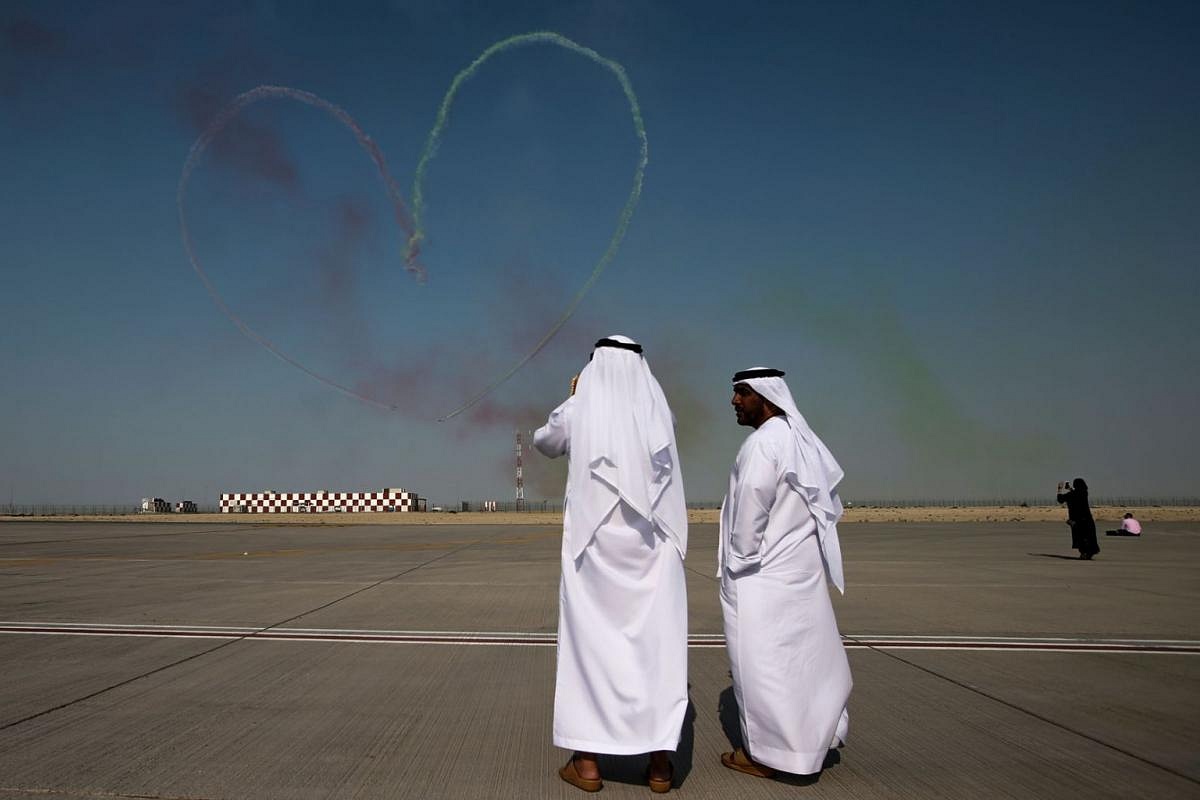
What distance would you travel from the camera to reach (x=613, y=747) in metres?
3.94

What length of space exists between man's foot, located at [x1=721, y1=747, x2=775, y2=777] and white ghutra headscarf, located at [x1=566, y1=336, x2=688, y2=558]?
1.13 metres

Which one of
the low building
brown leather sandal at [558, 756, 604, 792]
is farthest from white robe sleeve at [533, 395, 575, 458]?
the low building

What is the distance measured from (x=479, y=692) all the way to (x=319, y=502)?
204 feet

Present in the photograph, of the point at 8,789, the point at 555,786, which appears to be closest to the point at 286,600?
the point at 8,789

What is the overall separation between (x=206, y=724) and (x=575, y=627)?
2.51m

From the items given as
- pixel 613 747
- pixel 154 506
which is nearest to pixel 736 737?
pixel 613 747

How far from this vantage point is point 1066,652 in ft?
24.2

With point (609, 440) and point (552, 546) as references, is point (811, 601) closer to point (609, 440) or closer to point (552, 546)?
point (609, 440)

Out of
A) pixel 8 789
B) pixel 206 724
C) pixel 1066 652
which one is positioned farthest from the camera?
pixel 1066 652

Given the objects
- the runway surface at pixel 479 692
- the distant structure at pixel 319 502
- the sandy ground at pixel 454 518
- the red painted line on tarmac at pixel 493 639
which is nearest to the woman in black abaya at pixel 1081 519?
the runway surface at pixel 479 692

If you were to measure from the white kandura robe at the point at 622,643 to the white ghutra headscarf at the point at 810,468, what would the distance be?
0.79 meters

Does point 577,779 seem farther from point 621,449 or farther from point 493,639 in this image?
point 493,639

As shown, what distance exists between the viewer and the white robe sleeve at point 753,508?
4332 mm

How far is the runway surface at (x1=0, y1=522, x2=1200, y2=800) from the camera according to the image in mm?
4035
